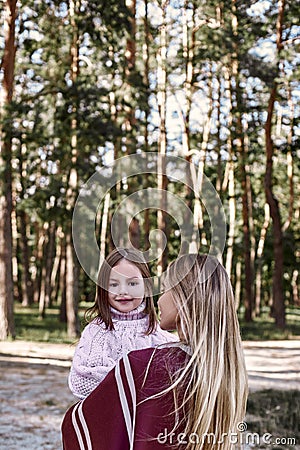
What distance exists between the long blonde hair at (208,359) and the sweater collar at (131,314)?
788 mm

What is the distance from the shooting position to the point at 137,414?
2.19 m

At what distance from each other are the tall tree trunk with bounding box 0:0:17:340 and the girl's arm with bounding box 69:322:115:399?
52.3 ft

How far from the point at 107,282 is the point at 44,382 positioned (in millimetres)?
10473

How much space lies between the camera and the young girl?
3.02 meters

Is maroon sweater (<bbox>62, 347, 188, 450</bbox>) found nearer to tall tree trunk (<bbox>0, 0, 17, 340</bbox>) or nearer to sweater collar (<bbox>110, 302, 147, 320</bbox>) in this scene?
sweater collar (<bbox>110, 302, 147, 320</bbox>)

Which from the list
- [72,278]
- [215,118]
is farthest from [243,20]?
[72,278]

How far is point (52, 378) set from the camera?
1376cm

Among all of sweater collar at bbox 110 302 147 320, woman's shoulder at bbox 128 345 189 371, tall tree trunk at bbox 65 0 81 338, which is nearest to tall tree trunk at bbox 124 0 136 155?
tall tree trunk at bbox 65 0 81 338

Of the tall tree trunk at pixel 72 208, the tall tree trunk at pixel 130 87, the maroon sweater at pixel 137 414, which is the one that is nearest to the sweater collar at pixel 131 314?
the maroon sweater at pixel 137 414

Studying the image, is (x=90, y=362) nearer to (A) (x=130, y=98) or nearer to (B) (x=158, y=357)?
(B) (x=158, y=357)

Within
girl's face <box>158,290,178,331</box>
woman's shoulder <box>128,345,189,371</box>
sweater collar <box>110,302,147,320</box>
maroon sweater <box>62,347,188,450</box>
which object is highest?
girl's face <box>158,290,178,331</box>

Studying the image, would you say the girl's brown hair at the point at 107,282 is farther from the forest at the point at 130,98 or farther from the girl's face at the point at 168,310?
the forest at the point at 130,98

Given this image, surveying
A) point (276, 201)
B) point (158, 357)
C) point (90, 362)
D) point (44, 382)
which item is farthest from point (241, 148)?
point (158, 357)

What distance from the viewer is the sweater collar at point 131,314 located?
312 centimetres
